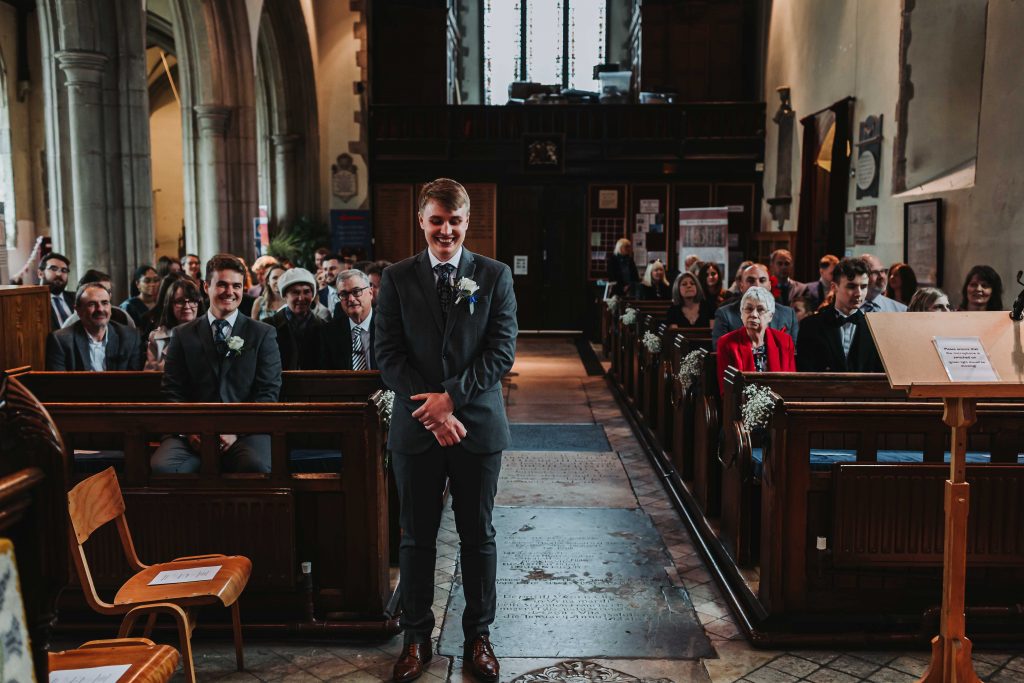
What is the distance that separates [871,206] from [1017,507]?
644cm

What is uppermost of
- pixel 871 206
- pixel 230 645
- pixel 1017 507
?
pixel 871 206

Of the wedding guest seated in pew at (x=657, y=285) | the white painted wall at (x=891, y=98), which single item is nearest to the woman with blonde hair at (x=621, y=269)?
the wedding guest seated in pew at (x=657, y=285)

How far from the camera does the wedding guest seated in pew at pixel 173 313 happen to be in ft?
15.9

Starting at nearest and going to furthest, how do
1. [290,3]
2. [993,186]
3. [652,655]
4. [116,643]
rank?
[116,643]
[652,655]
[993,186]
[290,3]

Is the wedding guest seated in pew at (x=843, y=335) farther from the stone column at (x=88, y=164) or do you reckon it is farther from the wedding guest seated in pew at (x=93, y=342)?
A: the stone column at (x=88, y=164)

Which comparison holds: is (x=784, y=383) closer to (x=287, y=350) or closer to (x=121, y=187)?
(x=287, y=350)

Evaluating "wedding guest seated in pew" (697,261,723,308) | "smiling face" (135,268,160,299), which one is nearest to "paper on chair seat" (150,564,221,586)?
"smiling face" (135,268,160,299)

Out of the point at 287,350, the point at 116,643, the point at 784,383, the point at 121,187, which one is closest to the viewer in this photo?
the point at 116,643

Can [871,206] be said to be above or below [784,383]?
above

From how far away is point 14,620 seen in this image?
3.97ft

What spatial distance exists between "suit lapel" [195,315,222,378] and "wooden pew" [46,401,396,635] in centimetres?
62

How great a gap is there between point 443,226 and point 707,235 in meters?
10.1

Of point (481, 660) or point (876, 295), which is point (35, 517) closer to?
point (481, 660)

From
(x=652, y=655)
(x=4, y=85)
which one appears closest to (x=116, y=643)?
(x=652, y=655)
